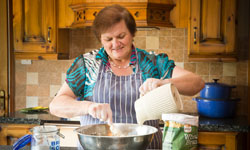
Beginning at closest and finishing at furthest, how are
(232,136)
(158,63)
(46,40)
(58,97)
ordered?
(58,97), (158,63), (232,136), (46,40)

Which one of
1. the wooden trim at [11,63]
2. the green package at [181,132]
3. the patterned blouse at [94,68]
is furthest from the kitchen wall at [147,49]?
the green package at [181,132]

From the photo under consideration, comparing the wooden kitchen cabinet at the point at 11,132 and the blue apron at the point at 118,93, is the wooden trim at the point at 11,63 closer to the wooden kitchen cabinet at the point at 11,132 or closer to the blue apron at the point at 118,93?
the wooden kitchen cabinet at the point at 11,132

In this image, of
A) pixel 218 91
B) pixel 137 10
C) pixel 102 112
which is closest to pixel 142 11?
pixel 137 10

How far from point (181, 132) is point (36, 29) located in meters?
2.24

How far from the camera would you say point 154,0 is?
8.94 feet

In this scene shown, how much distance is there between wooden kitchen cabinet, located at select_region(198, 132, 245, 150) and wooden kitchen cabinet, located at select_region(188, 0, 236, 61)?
637mm

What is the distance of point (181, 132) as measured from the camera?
1.07 metres

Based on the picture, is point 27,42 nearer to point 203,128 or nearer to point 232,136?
point 203,128

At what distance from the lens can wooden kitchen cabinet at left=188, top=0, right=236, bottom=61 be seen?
2725mm

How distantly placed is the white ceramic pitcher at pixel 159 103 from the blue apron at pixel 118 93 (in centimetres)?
44

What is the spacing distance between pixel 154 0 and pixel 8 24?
4.44 feet

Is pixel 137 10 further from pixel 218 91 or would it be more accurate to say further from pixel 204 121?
pixel 204 121

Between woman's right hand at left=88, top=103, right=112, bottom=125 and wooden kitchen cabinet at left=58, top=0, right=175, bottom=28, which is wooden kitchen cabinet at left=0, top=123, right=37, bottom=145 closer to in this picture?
wooden kitchen cabinet at left=58, top=0, right=175, bottom=28

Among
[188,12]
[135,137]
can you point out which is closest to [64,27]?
[188,12]
